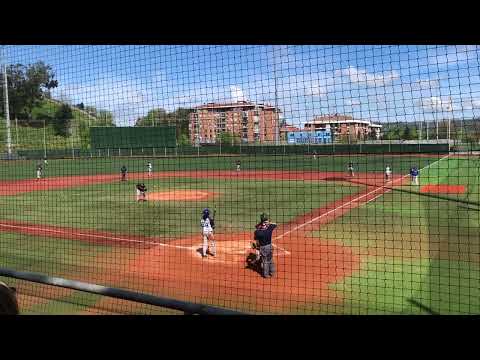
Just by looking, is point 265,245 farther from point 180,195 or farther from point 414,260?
point 180,195

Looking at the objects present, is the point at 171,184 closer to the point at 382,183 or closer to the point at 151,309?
the point at 382,183

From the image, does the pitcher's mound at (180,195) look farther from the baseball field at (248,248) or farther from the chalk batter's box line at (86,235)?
the chalk batter's box line at (86,235)

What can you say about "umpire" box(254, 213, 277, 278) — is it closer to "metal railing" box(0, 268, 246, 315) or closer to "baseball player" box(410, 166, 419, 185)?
"metal railing" box(0, 268, 246, 315)

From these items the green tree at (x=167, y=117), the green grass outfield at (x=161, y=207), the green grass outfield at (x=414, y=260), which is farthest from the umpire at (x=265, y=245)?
the green grass outfield at (x=161, y=207)

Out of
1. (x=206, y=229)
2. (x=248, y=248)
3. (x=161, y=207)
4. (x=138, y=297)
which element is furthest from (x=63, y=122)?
(x=161, y=207)
